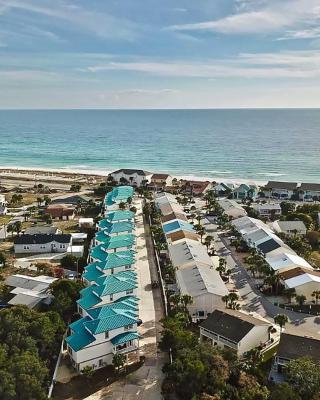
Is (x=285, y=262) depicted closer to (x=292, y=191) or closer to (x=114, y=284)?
(x=114, y=284)

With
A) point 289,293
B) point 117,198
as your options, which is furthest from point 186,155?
point 289,293

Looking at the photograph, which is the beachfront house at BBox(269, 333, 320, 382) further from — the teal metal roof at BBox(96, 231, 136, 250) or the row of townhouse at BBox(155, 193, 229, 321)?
the teal metal roof at BBox(96, 231, 136, 250)

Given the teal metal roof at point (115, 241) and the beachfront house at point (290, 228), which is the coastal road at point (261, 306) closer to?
the beachfront house at point (290, 228)

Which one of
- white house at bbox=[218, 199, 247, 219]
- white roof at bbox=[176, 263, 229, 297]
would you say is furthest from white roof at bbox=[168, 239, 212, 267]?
white house at bbox=[218, 199, 247, 219]

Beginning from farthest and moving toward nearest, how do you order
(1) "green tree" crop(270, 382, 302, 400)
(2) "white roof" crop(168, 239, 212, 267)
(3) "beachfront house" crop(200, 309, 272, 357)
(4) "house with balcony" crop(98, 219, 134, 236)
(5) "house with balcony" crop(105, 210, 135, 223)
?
1. (5) "house with balcony" crop(105, 210, 135, 223)
2. (4) "house with balcony" crop(98, 219, 134, 236)
3. (2) "white roof" crop(168, 239, 212, 267)
4. (3) "beachfront house" crop(200, 309, 272, 357)
5. (1) "green tree" crop(270, 382, 302, 400)

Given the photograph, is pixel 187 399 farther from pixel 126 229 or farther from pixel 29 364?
pixel 126 229

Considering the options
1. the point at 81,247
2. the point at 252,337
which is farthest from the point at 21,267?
the point at 252,337
